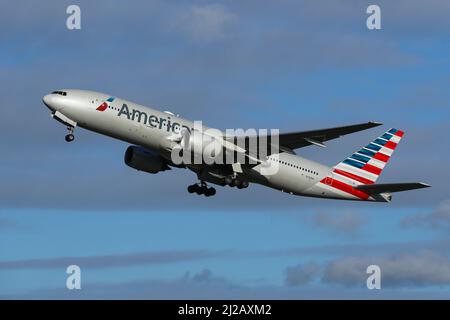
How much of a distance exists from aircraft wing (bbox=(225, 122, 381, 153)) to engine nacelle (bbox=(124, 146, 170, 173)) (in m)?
6.07

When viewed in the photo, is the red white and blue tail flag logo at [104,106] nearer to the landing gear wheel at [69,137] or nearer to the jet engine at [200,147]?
the landing gear wheel at [69,137]

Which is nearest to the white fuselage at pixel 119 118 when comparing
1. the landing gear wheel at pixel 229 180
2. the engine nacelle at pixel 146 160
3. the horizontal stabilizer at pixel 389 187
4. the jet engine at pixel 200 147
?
the jet engine at pixel 200 147

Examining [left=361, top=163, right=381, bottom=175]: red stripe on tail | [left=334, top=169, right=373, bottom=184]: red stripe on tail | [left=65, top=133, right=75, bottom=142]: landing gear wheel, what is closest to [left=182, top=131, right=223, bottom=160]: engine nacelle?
[left=65, top=133, right=75, bottom=142]: landing gear wheel

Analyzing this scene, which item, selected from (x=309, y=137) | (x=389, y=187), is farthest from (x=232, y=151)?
(x=389, y=187)

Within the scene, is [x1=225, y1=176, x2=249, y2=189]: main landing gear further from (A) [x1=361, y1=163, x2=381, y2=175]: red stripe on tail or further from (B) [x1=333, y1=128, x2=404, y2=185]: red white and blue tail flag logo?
(A) [x1=361, y1=163, x2=381, y2=175]: red stripe on tail

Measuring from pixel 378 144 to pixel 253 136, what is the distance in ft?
41.4

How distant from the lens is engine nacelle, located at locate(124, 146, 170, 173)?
58.5m

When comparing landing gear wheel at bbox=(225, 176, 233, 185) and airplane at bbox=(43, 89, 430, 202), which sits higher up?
airplane at bbox=(43, 89, 430, 202)

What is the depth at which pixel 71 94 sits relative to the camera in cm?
5194

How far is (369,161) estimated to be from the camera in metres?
61.4

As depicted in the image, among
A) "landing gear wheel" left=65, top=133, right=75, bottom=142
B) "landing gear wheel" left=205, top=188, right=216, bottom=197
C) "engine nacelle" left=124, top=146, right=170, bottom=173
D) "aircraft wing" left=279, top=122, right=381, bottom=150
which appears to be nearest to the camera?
"aircraft wing" left=279, top=122, right=381, bottom=150
